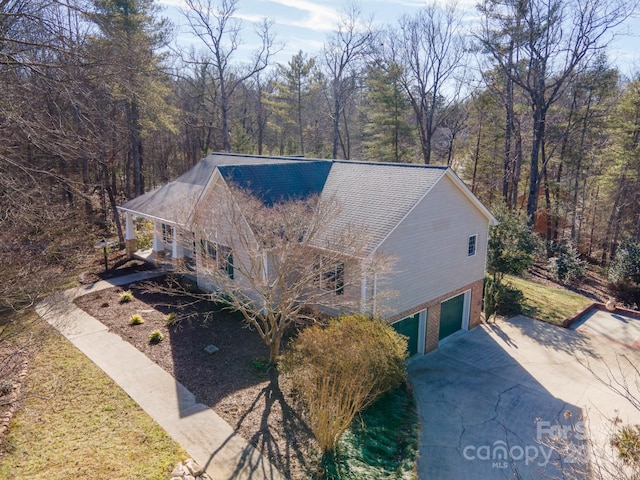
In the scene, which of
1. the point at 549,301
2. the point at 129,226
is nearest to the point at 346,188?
the point at 549,301

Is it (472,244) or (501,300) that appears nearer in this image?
(472,244)

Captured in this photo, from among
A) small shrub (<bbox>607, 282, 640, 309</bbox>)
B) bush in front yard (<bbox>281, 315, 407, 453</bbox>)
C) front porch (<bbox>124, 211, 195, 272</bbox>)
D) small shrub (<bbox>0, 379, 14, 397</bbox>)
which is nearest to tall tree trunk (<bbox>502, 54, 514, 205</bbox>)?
small shrub (<bbox>607, 282, 640, 309</bbox>)

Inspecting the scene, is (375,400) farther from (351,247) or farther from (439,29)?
(439,29)

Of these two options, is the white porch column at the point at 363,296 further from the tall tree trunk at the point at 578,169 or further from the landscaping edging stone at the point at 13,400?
the tall tree trunk at the point at 578,169

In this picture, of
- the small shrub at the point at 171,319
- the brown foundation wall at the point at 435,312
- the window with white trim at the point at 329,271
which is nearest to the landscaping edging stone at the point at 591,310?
the brown foundation wall at the point at 435,312

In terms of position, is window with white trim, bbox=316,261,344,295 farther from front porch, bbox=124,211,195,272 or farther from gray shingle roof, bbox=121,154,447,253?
front porch, bbox=124,211,195,272

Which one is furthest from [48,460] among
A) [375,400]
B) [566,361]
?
[566,361]

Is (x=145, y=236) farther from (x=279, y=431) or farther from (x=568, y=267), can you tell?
(x=568, y=267)
